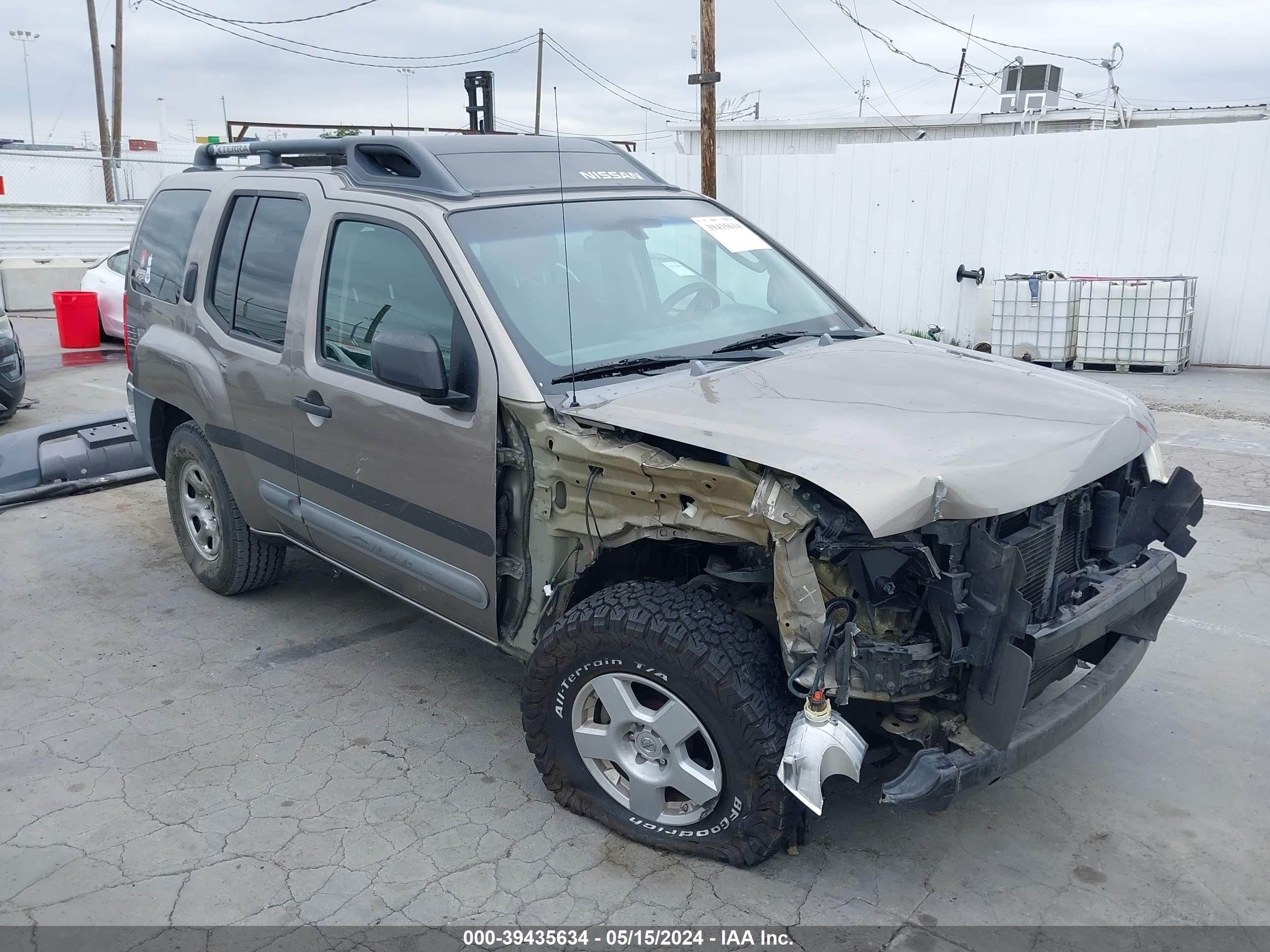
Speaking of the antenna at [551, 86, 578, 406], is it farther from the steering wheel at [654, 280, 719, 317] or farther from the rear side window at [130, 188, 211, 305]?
the rear side window at [130, 188, 211, 305]

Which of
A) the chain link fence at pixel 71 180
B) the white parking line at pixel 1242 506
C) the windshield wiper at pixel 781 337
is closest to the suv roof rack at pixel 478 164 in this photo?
the windshield wiper at pixel 781 337

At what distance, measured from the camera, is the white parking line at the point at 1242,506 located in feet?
20.9

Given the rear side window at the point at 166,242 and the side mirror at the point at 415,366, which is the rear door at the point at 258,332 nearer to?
the rear side window at the point at 166,242

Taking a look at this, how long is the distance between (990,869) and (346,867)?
6.46ft

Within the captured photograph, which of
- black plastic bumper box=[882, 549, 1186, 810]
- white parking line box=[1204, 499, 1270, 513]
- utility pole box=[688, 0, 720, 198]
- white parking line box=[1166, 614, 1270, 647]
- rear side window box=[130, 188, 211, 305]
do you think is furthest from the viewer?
utility pole box=[688, 0, 720, 198]

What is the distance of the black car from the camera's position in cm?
921

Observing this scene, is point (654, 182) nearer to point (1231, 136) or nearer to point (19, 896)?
point (19, 896)

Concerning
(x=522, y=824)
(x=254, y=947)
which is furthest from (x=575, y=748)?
(x=254, y=947)

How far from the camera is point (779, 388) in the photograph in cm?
320

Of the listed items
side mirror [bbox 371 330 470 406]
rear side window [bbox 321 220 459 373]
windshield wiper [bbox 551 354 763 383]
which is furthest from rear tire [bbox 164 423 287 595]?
windshield wiper [bbox 551 354 763 383]

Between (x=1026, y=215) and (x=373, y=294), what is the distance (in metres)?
10.9

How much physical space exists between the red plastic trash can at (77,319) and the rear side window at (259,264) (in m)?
10.8

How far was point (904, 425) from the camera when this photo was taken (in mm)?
2885

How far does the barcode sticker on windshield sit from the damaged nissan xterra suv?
2 cm
